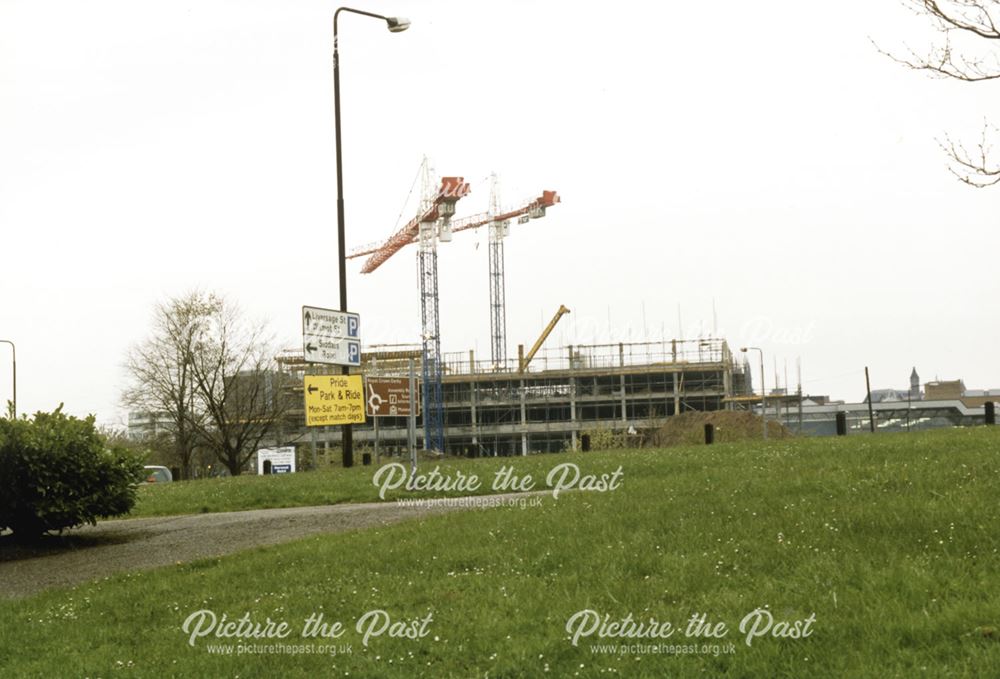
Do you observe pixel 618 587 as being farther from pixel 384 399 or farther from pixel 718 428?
pixel 718 428

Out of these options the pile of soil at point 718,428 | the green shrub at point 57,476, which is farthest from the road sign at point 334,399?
the pile of soil at point 718,428

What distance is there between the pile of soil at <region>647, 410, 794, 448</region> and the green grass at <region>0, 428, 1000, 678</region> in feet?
117

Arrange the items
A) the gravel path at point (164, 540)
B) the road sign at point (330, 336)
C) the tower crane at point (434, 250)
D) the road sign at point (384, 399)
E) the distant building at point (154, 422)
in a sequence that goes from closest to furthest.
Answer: the gravel path at point (164, 540) → the road sign at point (330, 336) → the road sign at point (384, 399) → the distant building at point (154, 422) → the tower crane at point (434, 250)

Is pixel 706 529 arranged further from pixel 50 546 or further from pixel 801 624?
pixel 50 546

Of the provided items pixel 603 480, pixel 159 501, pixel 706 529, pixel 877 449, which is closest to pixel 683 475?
pixel 603 480

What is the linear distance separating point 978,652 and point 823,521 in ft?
11.4

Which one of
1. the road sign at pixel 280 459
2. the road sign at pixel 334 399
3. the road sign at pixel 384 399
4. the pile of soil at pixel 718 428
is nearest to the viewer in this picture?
the road sign at pixel 334 399

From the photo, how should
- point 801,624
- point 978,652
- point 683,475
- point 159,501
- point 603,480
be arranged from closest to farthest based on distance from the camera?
point 978,652 → point 801,624 → point 683,475 → point 603,480 → point 159,501

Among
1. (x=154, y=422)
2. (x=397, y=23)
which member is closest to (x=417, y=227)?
(x=154, y=422)

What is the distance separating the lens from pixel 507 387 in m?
115

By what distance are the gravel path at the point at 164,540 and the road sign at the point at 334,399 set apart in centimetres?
960

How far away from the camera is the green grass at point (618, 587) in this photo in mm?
6762

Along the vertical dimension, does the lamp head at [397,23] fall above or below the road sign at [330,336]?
above

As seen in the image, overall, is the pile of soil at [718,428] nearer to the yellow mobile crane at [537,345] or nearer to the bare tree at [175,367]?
the bare tree at [175,367]
